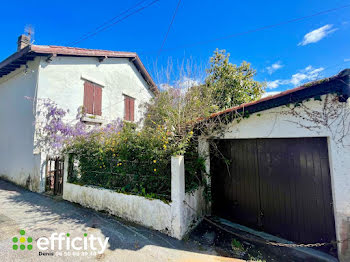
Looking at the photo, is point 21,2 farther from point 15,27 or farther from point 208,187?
point 208,187

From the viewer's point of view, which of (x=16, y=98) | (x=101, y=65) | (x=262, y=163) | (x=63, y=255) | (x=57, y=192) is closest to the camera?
(x=63, y=255)

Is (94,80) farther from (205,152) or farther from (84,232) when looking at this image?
(84,232)

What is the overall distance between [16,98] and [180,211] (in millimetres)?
10067

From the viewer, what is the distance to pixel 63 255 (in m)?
3.25

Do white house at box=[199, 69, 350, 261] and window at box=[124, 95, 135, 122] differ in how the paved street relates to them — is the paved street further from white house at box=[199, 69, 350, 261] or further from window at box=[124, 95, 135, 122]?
window at box=[124, 95, 135, 122]

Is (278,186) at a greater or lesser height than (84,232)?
greater

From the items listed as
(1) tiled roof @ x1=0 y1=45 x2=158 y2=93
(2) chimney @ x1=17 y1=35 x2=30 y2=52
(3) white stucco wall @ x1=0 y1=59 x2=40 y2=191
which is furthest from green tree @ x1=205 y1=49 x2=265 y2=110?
(2) chimney @ x1=17 y1=35 x2=30 y2=52

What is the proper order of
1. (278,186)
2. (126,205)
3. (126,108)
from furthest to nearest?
1. (126,108)
2. (126,205)
3. (278,186)

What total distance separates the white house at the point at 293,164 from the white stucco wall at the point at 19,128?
25.3 ft

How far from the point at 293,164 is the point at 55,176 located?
843cm

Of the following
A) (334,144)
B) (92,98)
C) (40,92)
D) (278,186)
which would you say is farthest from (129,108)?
(334,144)

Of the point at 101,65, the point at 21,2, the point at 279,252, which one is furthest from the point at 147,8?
the point at 279,252

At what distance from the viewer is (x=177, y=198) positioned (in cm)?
396

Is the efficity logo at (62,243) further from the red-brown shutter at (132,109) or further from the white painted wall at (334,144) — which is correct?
the red-brown shutter at (132,109)
